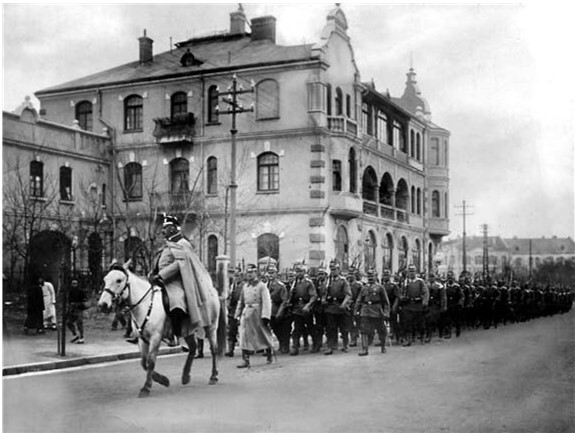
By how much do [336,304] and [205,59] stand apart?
687 centimetres

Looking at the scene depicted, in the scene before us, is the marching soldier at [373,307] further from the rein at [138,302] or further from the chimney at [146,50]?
the chimney at [146,50]

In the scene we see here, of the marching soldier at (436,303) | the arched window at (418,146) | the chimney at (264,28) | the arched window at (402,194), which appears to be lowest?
the marching soldier at (436,303)

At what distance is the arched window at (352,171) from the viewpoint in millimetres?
11604

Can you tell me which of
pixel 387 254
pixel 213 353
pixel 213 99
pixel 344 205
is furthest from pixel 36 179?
pixel 387 254

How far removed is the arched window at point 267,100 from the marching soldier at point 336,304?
17.6ft

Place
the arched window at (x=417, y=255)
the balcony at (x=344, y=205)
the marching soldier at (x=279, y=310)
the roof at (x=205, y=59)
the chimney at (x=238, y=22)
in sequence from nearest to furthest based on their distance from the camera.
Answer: the roof at (x=205, y=59)
the chimney at (x=238, y=22)
the balcony at (x=344, y=205)
the marching soldier at (x=279, y=310)
the arched window at (x=417, y=255)

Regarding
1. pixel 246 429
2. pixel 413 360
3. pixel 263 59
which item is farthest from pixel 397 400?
pixel 263 59

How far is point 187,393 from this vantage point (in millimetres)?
9734

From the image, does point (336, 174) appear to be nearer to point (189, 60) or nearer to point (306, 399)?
point (189, 60)

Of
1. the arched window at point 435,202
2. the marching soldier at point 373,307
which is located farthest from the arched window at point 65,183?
the marching soldier at point 373,307

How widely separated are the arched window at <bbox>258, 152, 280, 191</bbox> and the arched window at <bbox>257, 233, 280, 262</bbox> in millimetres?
969

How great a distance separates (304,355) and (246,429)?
240 inches

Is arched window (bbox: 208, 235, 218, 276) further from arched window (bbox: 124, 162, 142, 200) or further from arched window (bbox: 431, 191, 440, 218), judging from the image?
arched window (bbox: 431, 191, 440, 218)

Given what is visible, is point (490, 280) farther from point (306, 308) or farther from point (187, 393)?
point (187, 393)
